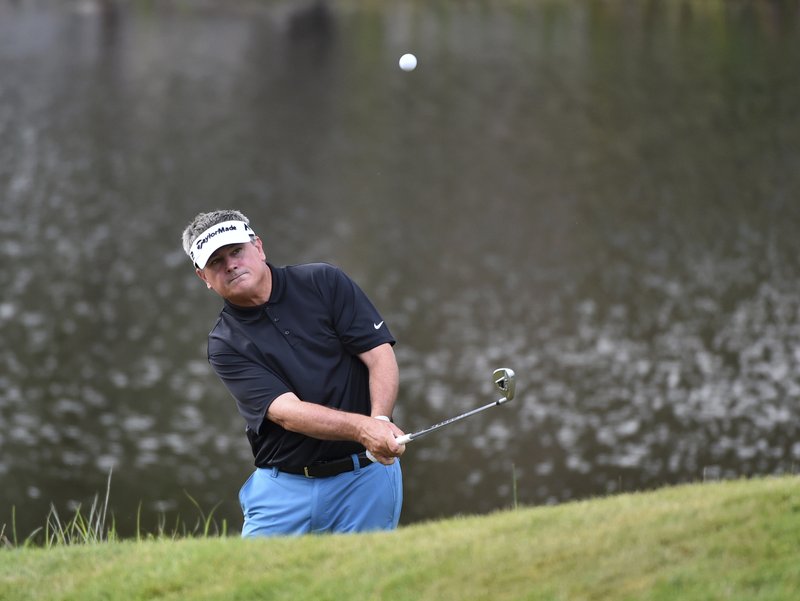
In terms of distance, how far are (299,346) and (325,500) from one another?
751 mm

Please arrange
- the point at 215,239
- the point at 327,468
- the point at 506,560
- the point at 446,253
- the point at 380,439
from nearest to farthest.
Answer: the point at 506,560, the point at 380,439, the point at 215,239, the point at 327,468, the point at 446,253

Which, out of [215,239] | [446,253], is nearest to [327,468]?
[215,239]

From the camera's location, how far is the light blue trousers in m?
5.70

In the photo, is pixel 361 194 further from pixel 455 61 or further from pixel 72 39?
pixel 72 39

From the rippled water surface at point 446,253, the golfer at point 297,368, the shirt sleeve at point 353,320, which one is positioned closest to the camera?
the golfer at point 297,368

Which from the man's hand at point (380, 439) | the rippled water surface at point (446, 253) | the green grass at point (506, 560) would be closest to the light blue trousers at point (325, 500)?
the green grass at point (506, 560)

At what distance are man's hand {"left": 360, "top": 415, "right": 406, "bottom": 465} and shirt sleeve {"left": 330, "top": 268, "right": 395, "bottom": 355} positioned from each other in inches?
19.3

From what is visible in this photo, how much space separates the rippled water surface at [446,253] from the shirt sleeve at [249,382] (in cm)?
986

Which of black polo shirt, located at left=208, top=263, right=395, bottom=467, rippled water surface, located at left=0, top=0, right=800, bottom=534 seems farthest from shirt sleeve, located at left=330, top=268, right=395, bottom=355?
rippled water surface, located at left=0, top=0, right=800, bottom=534

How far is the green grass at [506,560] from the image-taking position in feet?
13.8

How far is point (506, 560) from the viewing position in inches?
184

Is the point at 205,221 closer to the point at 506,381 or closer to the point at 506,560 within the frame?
the point at 506,381

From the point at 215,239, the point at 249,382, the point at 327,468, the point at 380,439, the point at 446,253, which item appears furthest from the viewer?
the point at 446,253

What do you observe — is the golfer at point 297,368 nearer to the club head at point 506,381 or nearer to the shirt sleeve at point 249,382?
the shirt sleeve at point 249,382
